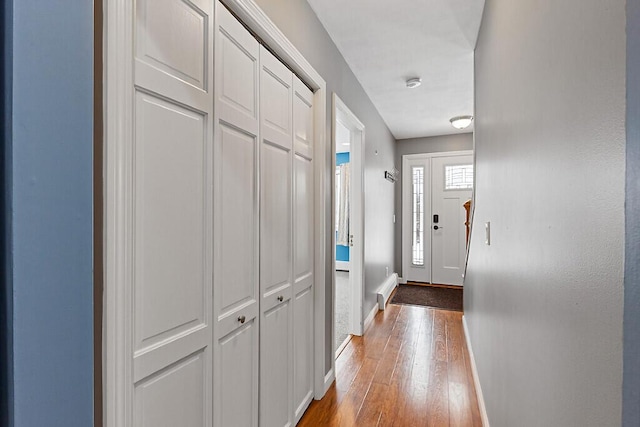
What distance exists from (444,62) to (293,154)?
1.83 metres

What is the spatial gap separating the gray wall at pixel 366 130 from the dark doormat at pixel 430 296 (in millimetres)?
446

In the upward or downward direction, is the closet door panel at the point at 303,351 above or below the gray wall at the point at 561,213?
below

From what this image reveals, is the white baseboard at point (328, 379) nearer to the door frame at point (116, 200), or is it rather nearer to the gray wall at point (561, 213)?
the gray wall at point (561, 213)

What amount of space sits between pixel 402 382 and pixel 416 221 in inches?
138

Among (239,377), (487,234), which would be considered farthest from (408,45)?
(239,377)

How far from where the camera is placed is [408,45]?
2.43 m

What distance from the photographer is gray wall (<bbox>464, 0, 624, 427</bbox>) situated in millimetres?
518

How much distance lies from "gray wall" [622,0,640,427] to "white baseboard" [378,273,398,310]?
3612mm

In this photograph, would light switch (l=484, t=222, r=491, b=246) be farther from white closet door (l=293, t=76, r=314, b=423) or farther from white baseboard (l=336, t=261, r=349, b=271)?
white baseboard (l=336, t=261, r=349, b=271)

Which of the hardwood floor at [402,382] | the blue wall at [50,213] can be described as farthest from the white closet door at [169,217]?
the hardwood floor at [402,382]

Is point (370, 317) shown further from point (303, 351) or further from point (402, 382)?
point (303, 351)

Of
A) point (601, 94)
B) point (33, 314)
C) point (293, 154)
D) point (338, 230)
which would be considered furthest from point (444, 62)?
point (338, 230)

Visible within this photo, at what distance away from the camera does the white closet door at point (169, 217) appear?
862mm

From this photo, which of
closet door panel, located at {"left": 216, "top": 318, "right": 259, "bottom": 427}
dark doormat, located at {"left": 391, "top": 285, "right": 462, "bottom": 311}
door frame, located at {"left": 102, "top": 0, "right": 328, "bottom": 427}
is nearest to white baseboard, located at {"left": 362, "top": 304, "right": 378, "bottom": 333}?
dark doormat, located at {"left": 391, "top": 285, "right": 462, "bottom": 311}
